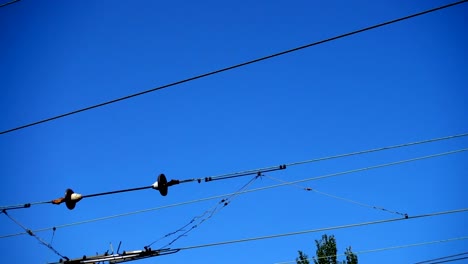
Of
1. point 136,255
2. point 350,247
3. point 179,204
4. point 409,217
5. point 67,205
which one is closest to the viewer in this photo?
point 67,205

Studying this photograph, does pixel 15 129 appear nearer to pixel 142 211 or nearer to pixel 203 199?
pixel 142 211

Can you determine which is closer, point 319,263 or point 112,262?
point 112,262

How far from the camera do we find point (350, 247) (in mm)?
22859

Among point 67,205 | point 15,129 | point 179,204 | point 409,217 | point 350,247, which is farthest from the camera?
point 350,247

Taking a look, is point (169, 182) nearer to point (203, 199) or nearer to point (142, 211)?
point (203, 199)

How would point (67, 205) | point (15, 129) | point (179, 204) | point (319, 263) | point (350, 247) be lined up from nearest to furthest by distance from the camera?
point (15, 129), point (67, 205), point (179, 204), point (319, 263), point (350, 247)

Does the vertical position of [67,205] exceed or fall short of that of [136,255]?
it exceeds it

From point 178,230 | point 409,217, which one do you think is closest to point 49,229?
point 178,230

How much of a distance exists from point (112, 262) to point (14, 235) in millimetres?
3012

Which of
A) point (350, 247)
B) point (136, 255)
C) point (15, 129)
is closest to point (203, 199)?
point (136, 255)

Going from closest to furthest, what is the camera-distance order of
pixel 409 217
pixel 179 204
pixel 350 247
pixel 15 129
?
pixel 15 129
pixel 409 217
pixel 179 204
pixel 350 247

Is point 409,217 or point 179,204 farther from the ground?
point 179,204

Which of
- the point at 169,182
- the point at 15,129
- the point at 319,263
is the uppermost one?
the point at 15,129

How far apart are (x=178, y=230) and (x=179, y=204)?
1651mm
